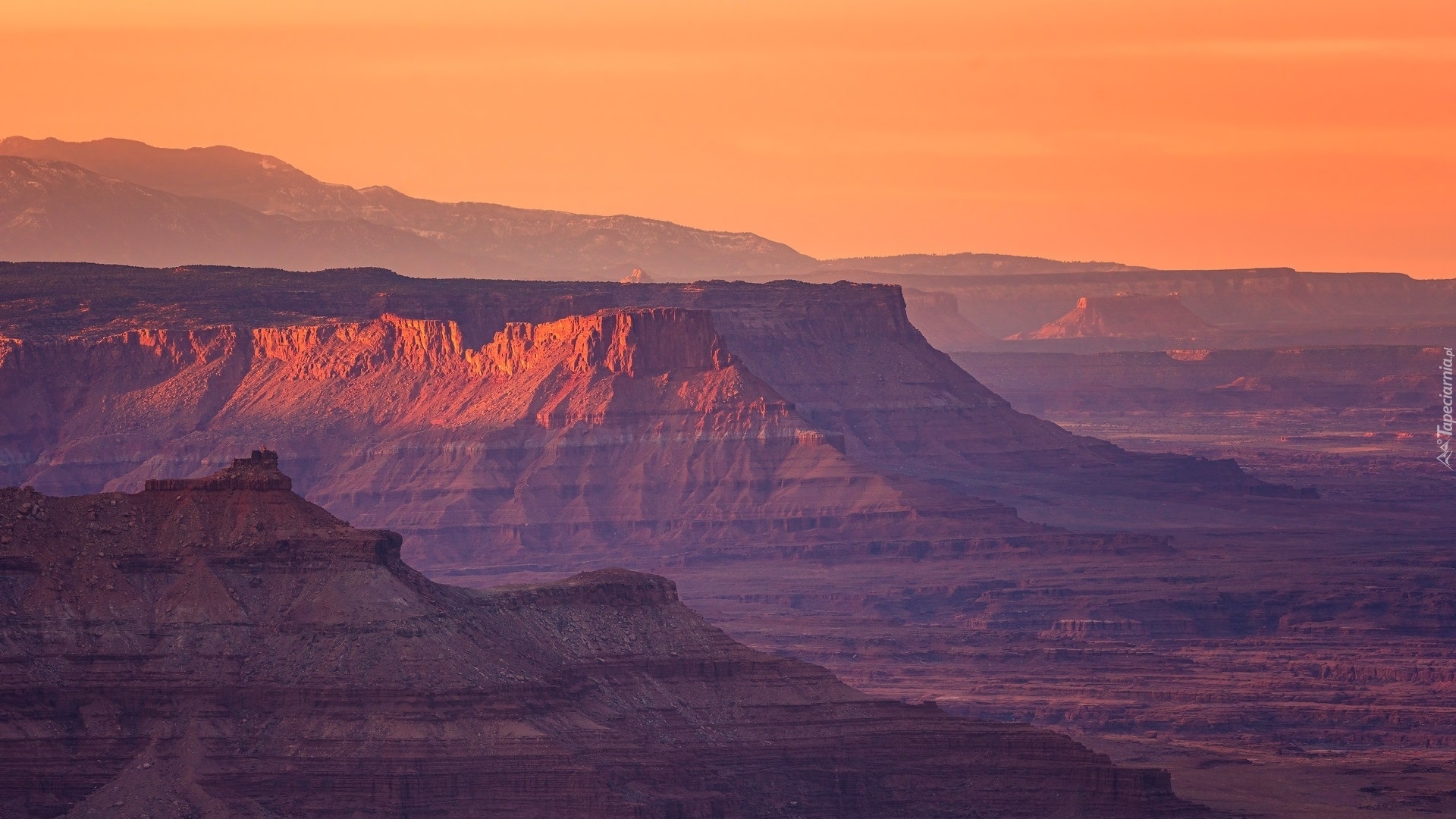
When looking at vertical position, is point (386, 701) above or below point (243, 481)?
below

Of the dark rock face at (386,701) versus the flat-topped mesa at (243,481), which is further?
the flat-topped mesa at (243,481)

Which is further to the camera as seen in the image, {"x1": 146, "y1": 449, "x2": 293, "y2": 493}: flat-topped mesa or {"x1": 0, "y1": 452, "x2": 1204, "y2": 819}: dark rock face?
{"x1": 146, "y1": 449, "x2": 293, "y2": 493}: flat-topped mesa

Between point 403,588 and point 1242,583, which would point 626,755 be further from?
point 1242,583

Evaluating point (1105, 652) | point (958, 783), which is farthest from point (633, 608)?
point (1105, 652)

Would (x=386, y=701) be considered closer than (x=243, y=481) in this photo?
Yes

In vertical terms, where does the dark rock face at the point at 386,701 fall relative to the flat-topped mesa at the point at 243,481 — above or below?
below
